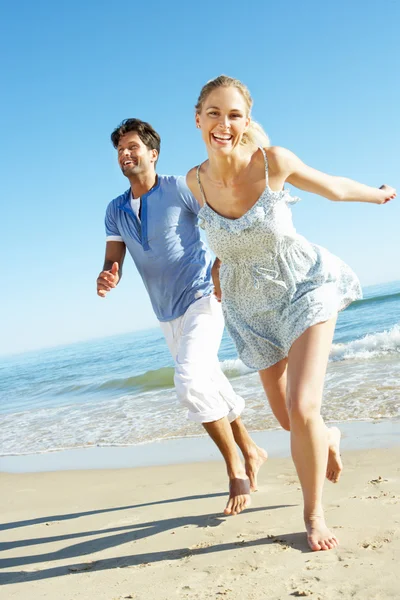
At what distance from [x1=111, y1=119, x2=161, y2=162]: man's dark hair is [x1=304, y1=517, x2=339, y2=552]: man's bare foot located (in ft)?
9.54

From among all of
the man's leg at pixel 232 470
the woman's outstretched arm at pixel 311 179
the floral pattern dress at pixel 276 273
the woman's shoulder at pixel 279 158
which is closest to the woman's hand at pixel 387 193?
the woman's outstretched arm at pixel 311 179

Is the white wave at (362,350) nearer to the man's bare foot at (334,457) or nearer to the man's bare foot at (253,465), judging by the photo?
the man's bare foot at (253,465)

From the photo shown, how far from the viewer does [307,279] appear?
3119mm

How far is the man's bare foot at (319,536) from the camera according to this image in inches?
110

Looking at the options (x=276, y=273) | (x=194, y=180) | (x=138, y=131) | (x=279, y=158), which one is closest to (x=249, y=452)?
(x=276, y=273)

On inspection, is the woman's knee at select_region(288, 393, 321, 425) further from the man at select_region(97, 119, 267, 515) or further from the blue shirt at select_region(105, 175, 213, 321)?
the blue shirt at select_region(105, 175, 213, 321)

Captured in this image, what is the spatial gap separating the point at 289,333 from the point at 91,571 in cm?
158

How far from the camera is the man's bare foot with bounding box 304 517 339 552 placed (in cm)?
279

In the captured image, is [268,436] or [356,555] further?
[268,436]

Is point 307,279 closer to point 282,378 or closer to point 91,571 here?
point 282,378

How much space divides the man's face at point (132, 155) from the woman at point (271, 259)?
3.39 ft

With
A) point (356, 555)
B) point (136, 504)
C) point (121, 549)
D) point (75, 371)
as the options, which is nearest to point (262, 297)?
point (356, 555)

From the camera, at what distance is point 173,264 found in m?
4.21

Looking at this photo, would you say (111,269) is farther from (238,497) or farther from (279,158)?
(238,497)
